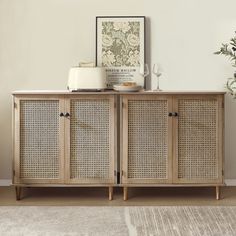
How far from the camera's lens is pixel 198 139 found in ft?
15.8

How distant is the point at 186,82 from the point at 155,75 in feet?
0.95

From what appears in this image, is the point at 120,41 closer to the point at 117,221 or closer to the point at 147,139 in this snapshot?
the point at 147,139

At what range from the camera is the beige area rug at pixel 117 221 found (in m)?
3.81

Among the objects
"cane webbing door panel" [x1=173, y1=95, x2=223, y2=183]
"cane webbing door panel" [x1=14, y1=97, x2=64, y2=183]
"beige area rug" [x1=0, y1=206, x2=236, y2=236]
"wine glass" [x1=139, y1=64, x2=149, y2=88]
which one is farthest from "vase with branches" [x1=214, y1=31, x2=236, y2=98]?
"cane webbing door panel" [x1=14, y1=97, x2=64, y2=183]

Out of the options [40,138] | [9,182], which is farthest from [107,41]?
[9,182]

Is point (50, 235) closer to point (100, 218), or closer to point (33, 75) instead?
point (100, 218)

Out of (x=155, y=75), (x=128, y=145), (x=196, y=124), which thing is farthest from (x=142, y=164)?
(x=155, y=75)

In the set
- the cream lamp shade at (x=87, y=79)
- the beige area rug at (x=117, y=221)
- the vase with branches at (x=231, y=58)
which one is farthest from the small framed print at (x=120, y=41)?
the beige area rug at (x=117, y=221)

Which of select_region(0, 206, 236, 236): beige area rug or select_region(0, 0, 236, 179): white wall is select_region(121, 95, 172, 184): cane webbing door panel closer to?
select_region(0, 206, 236, 236): beige area rug

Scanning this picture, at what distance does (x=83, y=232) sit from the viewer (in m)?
3.81

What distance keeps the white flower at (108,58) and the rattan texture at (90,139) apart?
61 centimetres

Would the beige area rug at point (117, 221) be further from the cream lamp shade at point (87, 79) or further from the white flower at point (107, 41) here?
the white flower at point (107, 41)

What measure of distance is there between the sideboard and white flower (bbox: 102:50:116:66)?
586 millimetres

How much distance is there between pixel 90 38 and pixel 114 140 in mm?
1063
